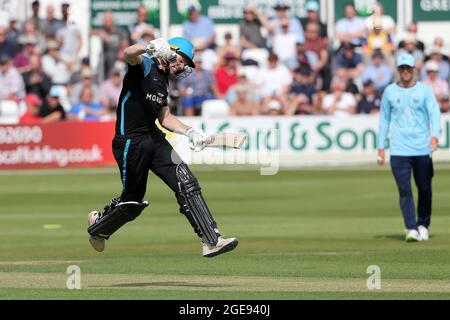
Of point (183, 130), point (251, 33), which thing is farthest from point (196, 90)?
point (183, 130)

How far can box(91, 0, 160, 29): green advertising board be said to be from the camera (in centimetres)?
2973

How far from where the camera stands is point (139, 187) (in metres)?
11.2

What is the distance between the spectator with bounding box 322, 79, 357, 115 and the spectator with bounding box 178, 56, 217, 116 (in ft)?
7.67

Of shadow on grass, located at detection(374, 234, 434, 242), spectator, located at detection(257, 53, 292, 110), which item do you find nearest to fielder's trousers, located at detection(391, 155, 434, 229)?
shadow on grass, located at detection(374, 234, 434, 242)

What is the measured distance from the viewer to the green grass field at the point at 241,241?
10547 mm

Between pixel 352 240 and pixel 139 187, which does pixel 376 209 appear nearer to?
pixel 352 240

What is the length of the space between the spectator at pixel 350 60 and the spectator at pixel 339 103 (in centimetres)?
110

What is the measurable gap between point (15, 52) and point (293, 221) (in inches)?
487

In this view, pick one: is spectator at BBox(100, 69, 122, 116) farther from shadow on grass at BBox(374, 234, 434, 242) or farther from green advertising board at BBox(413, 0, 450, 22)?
shadow on grass at BBox(374, 234, 434, 242)

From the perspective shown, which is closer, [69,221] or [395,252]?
[395,252]

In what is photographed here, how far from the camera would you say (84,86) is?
26.4 metres

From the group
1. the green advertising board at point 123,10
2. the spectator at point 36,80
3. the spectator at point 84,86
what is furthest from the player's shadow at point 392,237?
the green advertising board at point 123,10

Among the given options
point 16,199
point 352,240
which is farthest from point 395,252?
point 16,199
